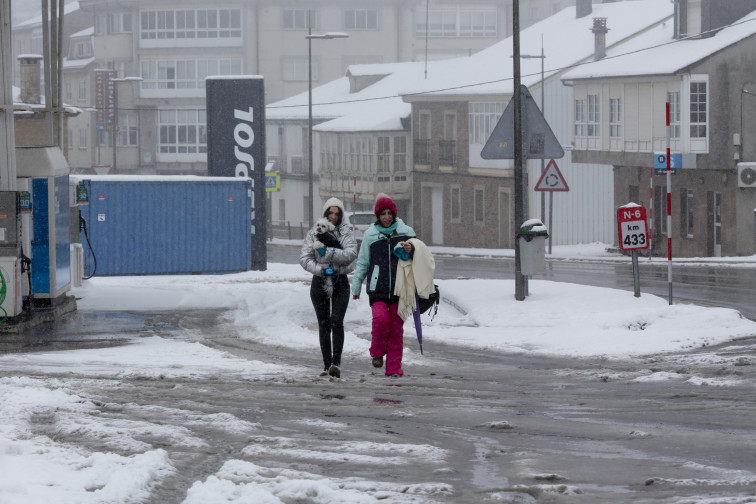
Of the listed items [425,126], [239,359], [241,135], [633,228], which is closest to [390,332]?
[239,359]

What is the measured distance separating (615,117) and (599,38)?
5045mm

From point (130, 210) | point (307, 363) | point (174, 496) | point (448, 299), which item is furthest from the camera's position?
point (130, 210)

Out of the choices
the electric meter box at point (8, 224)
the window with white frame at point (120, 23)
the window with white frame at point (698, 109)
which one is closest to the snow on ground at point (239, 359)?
the electric meter box at point (8, 224)

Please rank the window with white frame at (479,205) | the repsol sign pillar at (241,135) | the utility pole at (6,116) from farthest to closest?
the window with white frame at (479,205) < the repsol sign pillar at (241,135) < the utility pole at (6,116)

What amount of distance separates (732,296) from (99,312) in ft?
33.5

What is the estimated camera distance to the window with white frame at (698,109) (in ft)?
143

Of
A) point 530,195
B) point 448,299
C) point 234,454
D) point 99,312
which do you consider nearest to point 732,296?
point 448,299

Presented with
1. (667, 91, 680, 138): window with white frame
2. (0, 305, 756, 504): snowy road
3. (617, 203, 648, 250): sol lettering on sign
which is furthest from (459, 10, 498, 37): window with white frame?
(0, 305, 756, 504): snowy road

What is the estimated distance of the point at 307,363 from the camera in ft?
44.8

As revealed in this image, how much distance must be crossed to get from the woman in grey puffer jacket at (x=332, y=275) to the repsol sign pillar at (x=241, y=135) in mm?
16648

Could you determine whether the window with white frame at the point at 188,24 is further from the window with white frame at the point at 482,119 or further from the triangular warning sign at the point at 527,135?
the triangular warning sign at the point at 527,135

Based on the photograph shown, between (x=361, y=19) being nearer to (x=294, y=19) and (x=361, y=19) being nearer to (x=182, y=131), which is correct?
(x=294, y=19)

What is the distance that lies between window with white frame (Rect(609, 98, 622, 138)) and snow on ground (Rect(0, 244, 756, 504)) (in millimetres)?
22638

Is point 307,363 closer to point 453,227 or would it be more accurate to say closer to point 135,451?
point 135,451
